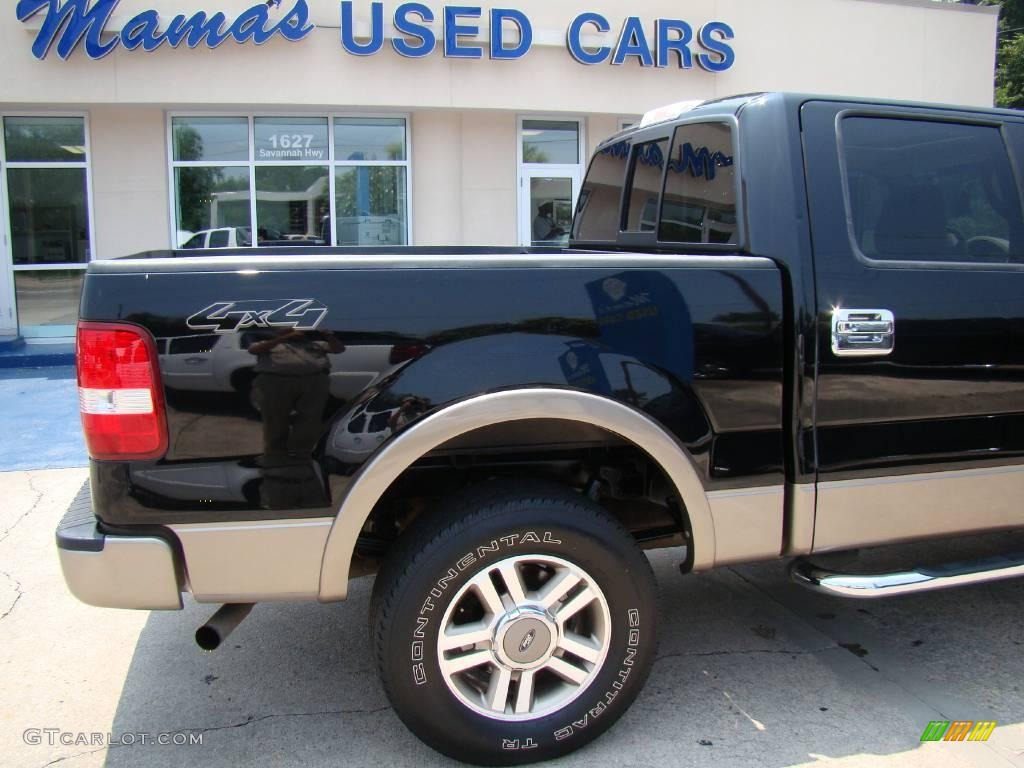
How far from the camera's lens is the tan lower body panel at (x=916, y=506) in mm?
2844

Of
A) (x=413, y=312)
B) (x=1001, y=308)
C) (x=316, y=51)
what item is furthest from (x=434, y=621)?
(x=316, y=51)

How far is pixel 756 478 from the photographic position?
9.06 feet

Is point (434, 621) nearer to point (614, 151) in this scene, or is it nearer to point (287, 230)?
point (614, 151)

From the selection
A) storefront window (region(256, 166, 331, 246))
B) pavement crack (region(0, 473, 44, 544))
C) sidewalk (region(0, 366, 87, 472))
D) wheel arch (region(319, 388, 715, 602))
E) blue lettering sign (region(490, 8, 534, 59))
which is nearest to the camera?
wheel arch (region(319, 388, 715, 602))

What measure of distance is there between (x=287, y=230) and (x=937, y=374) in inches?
421

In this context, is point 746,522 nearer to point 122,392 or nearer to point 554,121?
point 122,392

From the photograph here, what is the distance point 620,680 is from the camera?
2703 mm

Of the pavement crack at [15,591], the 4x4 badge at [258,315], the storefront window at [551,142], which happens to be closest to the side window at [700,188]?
the 4x4 badge at [258,315]

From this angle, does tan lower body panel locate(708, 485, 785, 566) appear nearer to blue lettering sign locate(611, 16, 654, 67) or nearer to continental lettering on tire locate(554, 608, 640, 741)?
continental lettering on tire locate(554, 608, 640, 741)

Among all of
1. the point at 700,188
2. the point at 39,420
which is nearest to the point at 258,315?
the point at 700,188

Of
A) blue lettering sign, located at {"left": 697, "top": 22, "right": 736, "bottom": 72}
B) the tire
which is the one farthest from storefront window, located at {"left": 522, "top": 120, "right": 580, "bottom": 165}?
the tire

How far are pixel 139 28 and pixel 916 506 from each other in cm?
1099

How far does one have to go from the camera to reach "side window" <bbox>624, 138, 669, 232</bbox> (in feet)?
12.1

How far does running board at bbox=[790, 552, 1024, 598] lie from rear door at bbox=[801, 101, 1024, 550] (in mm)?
126
